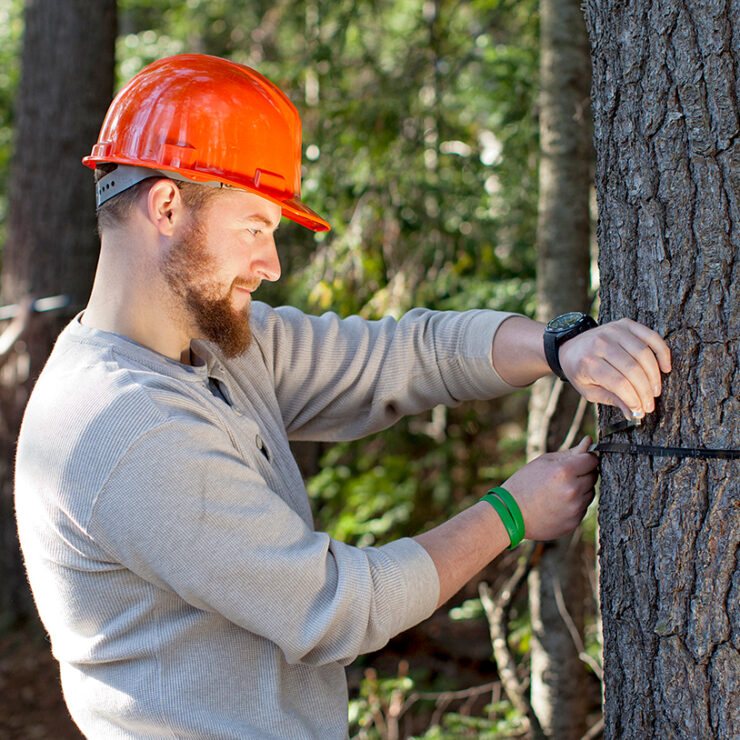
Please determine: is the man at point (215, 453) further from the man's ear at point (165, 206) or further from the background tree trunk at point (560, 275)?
the background tree trunk at point (560, 275)

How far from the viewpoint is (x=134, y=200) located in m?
1.90

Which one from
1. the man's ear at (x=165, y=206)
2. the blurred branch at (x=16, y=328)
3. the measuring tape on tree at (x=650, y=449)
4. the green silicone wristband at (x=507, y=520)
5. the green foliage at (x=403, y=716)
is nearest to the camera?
the measuring tape on tree at (x=650, y=449)

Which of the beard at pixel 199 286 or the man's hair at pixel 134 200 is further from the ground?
the man's hair at pixel 134 200

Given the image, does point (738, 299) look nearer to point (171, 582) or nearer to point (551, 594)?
point (171, 582)

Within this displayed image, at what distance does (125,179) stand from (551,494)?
1.19 meters

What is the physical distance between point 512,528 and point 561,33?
206cm

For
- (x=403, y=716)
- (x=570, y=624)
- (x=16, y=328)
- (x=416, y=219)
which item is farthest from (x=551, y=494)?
(x=16, y=328)

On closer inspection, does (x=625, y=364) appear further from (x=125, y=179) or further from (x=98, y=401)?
(x=125, y=179)

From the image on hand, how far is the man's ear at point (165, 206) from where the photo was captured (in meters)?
1.85

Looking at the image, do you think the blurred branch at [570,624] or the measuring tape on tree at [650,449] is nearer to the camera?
the measuring tape on tree at [650,449]

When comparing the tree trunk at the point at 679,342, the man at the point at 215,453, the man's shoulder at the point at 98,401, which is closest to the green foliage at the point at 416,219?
the man at the point at 215,453

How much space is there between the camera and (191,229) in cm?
187

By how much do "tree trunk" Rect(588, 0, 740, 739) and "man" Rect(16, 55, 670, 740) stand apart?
0.32 feet

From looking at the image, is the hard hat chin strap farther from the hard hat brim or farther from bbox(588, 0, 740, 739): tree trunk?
bbox(588, 0, 740, 739): tree trunk
